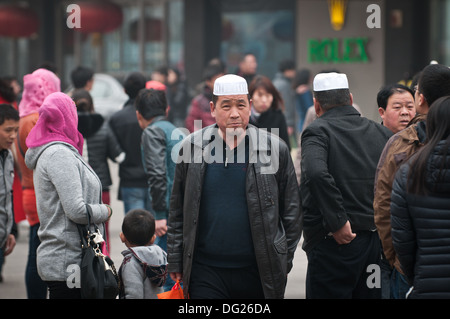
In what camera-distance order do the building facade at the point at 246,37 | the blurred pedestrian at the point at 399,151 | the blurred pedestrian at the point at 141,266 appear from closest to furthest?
the blurred pedestrian at the point at 399,151, the blurred pedestrian at the point at 141,266, the building facade at the point at 246,37

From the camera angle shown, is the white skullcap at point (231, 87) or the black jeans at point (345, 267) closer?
the white skullcap at point (231, 87)

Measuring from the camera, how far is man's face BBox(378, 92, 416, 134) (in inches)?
228

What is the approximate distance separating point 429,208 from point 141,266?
2234 mm

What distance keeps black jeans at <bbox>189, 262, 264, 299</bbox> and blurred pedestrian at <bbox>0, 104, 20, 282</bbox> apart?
2100mm

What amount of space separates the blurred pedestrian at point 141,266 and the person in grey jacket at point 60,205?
52 cm

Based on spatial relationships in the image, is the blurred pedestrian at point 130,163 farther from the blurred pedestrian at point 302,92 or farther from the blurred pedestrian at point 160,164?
the blurred pedestrian at point 302,92

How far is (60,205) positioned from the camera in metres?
4.77

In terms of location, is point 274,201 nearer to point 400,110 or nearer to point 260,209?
point 260,209

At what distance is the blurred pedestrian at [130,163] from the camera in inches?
301

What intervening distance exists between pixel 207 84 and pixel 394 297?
5.65 metres

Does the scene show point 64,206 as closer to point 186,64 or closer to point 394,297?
point 394,297

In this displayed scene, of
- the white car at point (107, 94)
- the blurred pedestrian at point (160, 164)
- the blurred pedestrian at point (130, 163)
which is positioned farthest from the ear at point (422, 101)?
the white car at point (107, 94)

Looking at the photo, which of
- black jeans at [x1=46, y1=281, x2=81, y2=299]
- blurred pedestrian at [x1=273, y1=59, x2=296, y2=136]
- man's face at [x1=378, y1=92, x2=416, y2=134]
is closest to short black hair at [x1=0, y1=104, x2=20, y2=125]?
black jeans at [x1=46, y1=281, x2=81, y2=299]

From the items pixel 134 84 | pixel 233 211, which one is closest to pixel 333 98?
pixel 233 211
